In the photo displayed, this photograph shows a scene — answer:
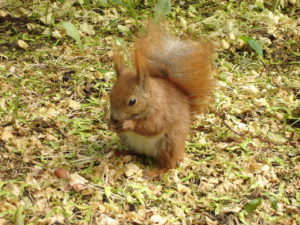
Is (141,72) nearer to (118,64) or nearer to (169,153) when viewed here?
(118,64)

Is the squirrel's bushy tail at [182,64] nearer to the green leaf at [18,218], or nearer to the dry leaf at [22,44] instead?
the green leaf at [18,218]

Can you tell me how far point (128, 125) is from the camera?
2291 mm

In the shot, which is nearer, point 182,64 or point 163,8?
point 182,64

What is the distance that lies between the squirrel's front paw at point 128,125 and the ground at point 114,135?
10.9 inches

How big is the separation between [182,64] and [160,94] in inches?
9.7

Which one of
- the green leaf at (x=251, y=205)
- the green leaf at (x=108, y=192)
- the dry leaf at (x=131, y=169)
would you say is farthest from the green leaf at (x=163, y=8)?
the green leaf at (x=251, y=205)

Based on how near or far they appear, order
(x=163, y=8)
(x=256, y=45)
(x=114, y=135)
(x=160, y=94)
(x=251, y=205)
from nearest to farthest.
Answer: (x=251, y=205) → (x=160, y=94) → (x=114, y=135) → (x=256, y=45) → (x=163, y=8)

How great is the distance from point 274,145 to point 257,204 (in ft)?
2.39

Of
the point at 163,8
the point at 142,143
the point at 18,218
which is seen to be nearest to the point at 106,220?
the point at 18,218

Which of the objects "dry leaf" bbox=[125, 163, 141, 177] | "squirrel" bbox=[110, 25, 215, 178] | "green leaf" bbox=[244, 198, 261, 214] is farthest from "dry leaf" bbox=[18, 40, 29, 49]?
"green leaf" bbox=[244, 198, 261, 214]

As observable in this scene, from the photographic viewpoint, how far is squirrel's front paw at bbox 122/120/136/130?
2.28 m

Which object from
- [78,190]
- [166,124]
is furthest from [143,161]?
[78,190]

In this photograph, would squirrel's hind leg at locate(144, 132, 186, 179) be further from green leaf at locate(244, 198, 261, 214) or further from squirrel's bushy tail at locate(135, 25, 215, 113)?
green leaf at locate(244, 198, 261, 214)

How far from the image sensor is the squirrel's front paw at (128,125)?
89.9 inches
